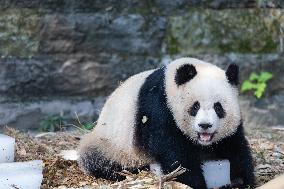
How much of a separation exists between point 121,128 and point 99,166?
33 centimetres

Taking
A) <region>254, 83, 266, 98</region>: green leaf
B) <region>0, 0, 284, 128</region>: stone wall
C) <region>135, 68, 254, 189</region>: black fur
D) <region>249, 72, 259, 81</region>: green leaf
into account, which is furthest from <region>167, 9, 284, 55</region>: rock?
<region>135, 68, 254, 189</region>: black fur

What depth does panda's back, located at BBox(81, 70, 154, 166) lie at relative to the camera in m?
5.00

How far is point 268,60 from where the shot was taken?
7562 mm

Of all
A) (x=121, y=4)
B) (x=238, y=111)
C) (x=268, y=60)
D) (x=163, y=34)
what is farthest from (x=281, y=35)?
(x=238, y=111)

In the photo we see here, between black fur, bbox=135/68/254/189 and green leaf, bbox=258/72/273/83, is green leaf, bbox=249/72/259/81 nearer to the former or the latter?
green leaf, bbox=258/72/273/83

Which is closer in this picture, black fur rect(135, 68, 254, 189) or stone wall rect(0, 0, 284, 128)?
black fur rect(135, 68, 254, 189)

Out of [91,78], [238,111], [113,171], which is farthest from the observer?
[91,78]

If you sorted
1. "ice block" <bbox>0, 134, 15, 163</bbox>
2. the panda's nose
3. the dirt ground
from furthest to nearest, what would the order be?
"ice block" <bbox>0, 134, 15, 163</bbox> < the dirt ground < the panda's nose

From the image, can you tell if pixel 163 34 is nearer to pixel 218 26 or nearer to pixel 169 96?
pixel 218 26

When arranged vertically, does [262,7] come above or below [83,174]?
above

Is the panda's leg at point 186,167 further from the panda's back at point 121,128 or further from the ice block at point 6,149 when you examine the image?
the ice block at point 6,149

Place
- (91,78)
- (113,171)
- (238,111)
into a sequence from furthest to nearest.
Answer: (91,78), (113,171), (238,111)

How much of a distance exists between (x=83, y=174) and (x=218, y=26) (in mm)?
2971

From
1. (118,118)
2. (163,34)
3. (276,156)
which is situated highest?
(163,34)
